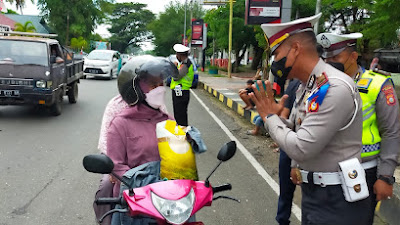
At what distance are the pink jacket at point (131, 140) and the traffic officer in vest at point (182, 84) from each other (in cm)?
392

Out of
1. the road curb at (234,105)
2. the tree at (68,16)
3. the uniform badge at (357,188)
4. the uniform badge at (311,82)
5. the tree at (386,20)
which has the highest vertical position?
the tree at (68,16)

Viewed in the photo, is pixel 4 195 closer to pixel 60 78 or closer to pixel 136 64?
pixel 136 64

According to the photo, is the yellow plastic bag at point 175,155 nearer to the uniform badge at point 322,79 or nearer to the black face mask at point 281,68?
the black face mask at point 281,68

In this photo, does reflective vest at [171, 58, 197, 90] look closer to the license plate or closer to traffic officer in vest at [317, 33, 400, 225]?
the license plate

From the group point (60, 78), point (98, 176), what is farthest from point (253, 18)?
point (98, 176)

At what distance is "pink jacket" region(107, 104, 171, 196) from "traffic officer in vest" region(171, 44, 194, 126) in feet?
12.9

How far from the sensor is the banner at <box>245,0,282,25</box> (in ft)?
38.8

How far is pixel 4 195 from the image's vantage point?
14.1ft

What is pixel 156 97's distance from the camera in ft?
7.59

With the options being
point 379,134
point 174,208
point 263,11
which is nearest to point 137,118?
point 174,208

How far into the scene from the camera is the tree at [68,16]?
47156 millimetres

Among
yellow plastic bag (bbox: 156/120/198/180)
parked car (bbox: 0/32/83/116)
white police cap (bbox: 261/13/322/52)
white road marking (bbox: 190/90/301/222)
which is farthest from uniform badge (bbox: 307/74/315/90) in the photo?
parked car (bbox: 0/32/83/116)

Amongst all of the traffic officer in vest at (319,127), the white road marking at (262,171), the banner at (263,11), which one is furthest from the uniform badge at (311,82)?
the banner at (263,11)

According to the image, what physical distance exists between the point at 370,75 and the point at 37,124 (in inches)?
277
